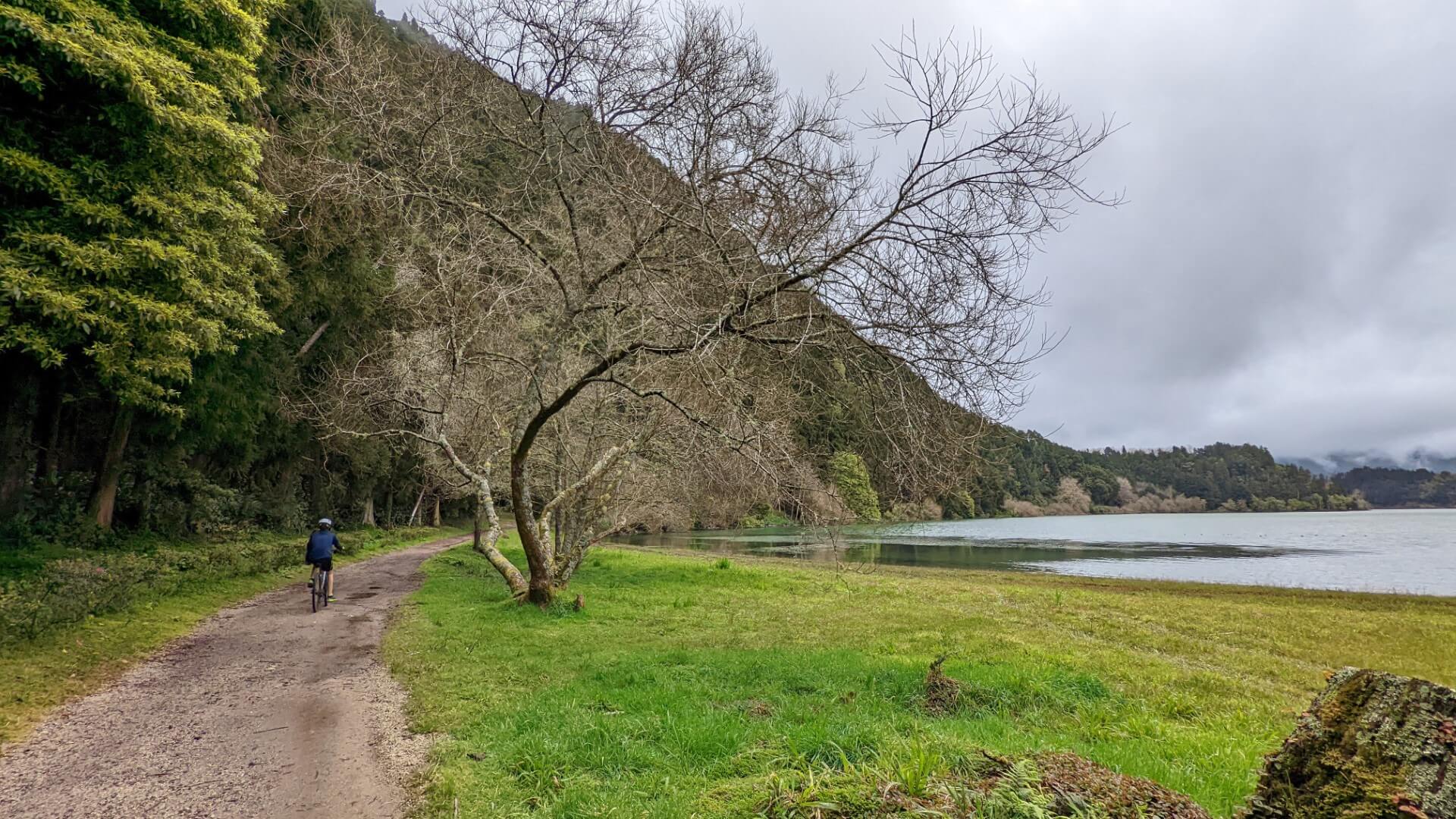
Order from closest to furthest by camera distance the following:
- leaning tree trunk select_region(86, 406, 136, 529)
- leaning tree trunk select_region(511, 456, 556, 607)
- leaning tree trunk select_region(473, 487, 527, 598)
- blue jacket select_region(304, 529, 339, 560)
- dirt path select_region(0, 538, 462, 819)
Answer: dirt path select_region(0, 538, 462, 819), leaning tree trunk select_region(511, 456, 556, 607), leaning tree trunk select_region(473, 487, 527, 598), blue jacket select_region(304, 529, 339, 560), leaning tree trunk select_region(86, 406, 136, 529)

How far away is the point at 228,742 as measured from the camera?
547 cm

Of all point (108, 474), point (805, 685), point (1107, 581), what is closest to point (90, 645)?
point (805, 685)

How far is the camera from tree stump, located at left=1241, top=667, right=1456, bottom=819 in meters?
2.13

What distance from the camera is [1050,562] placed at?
3591 centimetres

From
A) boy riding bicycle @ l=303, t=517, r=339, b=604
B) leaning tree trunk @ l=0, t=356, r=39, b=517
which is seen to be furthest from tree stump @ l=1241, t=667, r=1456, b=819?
leaning tree trunk @ l=0, t=356, r=39, b=517

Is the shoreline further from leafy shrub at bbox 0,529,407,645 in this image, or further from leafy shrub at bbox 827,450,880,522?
leafy shrub at bbox 0,529,407,645

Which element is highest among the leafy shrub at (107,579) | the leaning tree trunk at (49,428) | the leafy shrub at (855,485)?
the leaning tree trunk at (49,428)

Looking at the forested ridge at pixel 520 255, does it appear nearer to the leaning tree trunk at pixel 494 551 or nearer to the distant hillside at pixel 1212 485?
the leaning tree trunk at pixel 494 551

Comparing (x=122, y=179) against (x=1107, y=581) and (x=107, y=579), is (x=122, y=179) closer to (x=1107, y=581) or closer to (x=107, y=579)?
(x=107, y=579)

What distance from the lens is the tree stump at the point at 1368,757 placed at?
7.00 feet

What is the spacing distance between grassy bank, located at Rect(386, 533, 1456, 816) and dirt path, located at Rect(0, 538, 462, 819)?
1.54ft

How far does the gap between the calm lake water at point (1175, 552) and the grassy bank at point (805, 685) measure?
6.50 feet

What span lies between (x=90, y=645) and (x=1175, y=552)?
53107 mm

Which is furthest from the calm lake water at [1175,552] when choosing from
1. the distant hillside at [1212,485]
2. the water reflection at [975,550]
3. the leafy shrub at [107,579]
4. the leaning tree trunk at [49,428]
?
the distant hillside at [1212,485]
